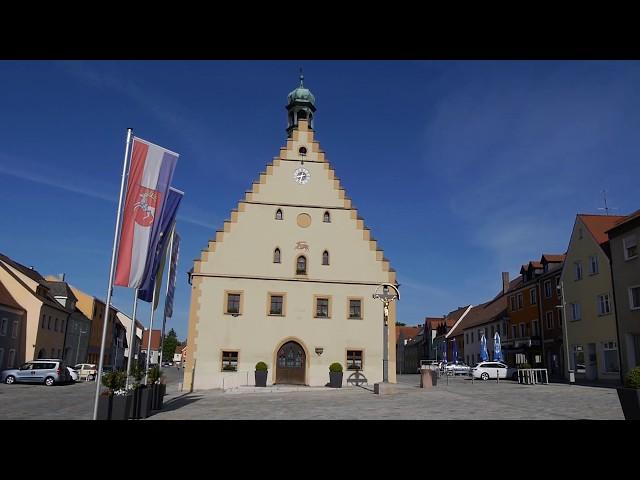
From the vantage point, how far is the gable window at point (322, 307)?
30.8 m

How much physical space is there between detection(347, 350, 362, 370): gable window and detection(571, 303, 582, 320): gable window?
61.0 ft

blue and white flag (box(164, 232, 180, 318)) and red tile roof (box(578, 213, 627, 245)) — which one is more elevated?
red tile roof (box(578, 213, 627, 245))

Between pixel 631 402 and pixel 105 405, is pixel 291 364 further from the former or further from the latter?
pixel 631 402

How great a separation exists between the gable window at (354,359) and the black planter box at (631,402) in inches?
797

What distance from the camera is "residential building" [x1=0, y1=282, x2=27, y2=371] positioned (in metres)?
39.8

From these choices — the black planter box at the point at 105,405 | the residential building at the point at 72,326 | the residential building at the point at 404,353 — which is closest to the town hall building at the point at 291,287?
the residential building at the point at 404,353

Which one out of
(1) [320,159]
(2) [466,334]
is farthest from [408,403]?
(2) [466,334]

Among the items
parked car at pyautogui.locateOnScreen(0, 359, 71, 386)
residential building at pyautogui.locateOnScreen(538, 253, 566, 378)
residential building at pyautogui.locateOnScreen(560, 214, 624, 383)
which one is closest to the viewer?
parked car at pyautogui.locateOnScreen(0, 359, 71, 386)

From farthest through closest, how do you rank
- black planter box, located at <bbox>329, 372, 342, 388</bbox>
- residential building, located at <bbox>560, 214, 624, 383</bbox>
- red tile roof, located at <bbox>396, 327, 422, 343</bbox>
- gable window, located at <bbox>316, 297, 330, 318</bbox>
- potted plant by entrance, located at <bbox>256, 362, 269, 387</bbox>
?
red tile roof, located at <bbox>396, 327, 422, 343</bbox>, residential building, located at <bbox>560, 214, 624, 383</bbox>, gable window, located at <bbox>316, 297, 330, 318</bbox>, black planter box, located at <bbox>329, 372, 342, 388</bbox>, potted plant by entrance, located at <bbox>256, 362, 269, 387</bbox>

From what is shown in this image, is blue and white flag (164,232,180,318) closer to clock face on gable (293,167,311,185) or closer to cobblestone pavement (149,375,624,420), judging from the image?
cobblestone pavement (149,375,624,420)

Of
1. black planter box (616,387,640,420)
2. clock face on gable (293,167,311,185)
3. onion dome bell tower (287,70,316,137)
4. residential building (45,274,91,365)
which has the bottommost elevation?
black planter box (616,387,640,420)

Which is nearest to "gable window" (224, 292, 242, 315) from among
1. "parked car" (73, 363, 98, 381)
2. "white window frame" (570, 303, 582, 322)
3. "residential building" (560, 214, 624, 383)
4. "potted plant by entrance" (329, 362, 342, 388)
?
"potted plant by entrance" (329, 362, 342, 388)

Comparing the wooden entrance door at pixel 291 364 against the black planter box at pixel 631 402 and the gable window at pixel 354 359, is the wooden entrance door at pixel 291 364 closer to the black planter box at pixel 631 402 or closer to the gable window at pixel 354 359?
the gable window at pixel 354 359
